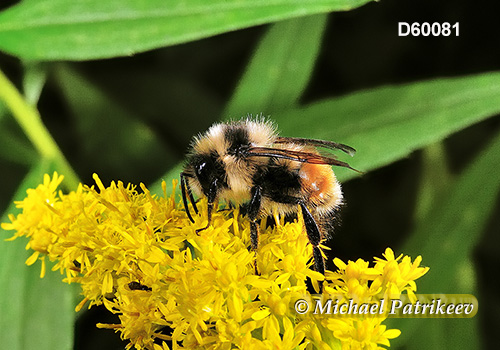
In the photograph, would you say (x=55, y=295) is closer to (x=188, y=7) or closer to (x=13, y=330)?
(x=13, y=330)

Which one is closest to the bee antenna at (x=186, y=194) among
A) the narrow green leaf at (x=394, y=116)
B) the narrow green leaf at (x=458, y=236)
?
the narrow green leaf at (x=394, y=116)

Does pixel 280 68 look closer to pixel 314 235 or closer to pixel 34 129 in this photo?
pixel 34 129

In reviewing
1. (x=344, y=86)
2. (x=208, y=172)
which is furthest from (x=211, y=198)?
(x=344, y=86)

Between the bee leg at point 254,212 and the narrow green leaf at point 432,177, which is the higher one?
the narrow green leaf at point 432,177

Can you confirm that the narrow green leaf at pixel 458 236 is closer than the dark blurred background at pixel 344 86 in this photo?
Yes

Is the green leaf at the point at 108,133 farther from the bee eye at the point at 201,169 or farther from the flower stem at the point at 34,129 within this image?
the bee eye at the point at 201,169

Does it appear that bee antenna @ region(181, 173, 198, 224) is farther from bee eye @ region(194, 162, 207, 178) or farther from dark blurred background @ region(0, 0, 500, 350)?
dark blurred background @ region(0, 0, 500, 350)

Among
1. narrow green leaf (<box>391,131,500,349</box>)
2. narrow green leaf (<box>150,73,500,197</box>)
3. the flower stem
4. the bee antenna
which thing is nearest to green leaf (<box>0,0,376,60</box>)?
the flower stem
